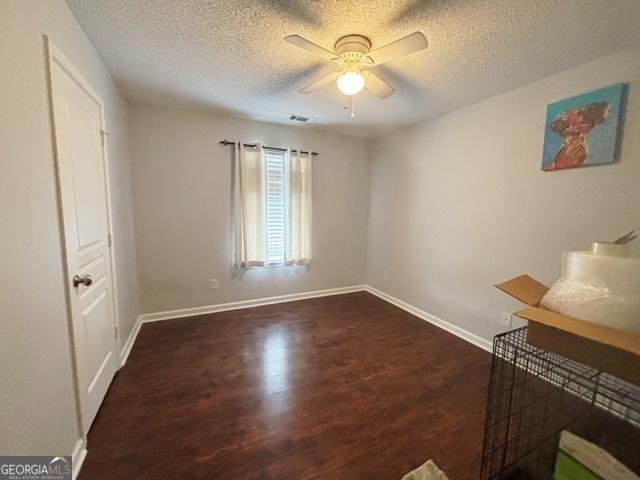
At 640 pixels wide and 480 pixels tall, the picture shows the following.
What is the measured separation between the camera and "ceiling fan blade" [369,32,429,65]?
4.43ft

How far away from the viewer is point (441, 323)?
2.99 metres

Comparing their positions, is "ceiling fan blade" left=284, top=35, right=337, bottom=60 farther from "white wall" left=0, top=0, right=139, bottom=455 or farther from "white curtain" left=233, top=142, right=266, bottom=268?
"white curtain" left=233, top=142, right=266, bottom=268

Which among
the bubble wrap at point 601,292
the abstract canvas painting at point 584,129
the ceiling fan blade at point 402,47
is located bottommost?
the bubble wrap at point 601,292

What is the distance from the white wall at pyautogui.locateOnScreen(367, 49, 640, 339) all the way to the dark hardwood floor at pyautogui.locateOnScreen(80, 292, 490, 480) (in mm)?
658

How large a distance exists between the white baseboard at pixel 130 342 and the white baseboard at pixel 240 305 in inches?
5.8

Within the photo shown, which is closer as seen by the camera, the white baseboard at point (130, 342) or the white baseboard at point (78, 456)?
the white baseboard at point (78, 456)

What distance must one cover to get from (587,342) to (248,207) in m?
3.12

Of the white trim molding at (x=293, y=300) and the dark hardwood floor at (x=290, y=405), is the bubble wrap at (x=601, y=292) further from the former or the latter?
the white trim molding at (x=293, y=300)

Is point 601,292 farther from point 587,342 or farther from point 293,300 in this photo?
point 293,300

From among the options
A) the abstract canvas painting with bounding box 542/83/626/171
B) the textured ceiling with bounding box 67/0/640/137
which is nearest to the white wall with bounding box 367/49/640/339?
the abstract canvas painting with bounding box 542/83/626/171

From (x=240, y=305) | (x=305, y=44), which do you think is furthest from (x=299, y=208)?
(x=305, y=44)

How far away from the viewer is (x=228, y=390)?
6.20 ft

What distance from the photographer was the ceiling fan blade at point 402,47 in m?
1.35

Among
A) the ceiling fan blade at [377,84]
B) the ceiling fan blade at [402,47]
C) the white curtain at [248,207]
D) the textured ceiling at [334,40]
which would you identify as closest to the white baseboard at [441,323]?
the white curtain at [248,207]
